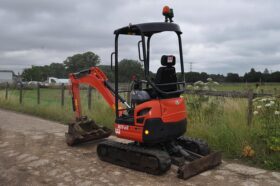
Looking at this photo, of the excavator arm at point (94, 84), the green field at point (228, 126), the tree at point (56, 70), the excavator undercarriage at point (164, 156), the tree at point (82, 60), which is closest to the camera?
the excavator undercarriage at point (164, 156)

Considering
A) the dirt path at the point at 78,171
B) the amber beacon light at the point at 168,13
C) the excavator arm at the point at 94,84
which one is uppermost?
the amber beacon light at the point at 168,13

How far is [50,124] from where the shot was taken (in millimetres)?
12727

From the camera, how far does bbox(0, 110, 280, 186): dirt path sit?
638 cm

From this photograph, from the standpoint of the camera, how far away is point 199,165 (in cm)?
670

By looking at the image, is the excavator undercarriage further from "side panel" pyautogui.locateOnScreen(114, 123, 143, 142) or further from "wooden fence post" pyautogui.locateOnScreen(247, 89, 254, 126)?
"wooden fence post" pyautogui.locateOnScreen(247, 89, 254, 126)

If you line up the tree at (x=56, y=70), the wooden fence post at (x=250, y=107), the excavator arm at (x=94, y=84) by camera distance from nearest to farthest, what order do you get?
the excavator arm at (x=94, y=84) → the wooden fence post at (x=250, y=107) → the tree at (x=56, y=70)

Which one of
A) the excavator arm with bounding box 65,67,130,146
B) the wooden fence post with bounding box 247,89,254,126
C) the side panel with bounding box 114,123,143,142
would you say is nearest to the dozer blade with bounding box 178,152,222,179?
the side panel with bounding box 114,123,143,142

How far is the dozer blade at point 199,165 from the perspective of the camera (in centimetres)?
639

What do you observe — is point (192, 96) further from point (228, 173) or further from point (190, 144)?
point (228, 173)

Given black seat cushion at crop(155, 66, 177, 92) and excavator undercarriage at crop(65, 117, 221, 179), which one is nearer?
excavator undercarriage at crop(65, 117, 221, 179)

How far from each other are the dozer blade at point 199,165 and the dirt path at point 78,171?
0.10 m

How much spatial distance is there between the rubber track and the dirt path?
0.12 m

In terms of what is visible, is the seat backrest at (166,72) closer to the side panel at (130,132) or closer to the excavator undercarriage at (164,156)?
the side panel at (130,132)

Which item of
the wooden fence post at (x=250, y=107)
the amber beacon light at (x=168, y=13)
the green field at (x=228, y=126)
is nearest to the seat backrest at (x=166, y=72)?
the amber beacon light at (x=168, y=13)
